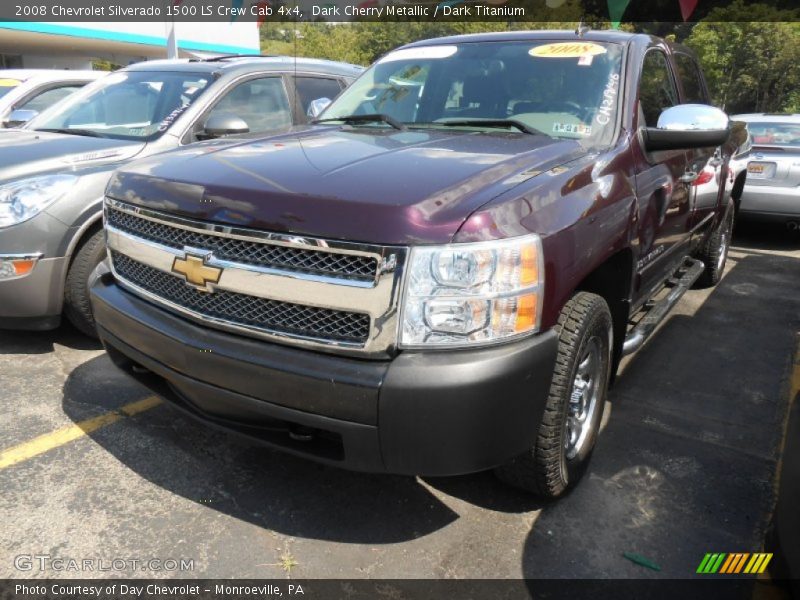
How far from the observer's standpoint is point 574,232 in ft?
7.63

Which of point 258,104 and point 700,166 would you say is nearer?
point 700,166

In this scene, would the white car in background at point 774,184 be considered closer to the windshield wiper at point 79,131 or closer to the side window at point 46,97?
the windshield wiper at point 79,131

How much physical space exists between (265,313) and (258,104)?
132 inches

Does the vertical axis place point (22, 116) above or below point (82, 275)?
above

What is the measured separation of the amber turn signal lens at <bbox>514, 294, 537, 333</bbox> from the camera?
2084 mm

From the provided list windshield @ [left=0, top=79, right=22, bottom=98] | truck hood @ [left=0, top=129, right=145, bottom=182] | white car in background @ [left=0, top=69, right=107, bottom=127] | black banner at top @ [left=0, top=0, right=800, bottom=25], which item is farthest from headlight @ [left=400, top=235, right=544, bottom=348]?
black banner at top @ [left=0, top=0, right=800, bottom=25]

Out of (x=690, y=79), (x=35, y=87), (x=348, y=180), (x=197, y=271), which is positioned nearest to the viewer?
(x=348, y=180)

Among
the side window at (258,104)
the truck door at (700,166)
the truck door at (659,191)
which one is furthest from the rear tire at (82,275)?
the truck door at (700,166)

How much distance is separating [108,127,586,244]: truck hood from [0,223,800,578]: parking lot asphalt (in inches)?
42.1

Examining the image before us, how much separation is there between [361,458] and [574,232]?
3.51 feet

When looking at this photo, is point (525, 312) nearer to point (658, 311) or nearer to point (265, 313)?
point (265, 313)

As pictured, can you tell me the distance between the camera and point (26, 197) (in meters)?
3.73

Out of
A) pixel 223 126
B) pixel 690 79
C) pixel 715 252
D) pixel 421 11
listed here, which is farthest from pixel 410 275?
pixel 421 11

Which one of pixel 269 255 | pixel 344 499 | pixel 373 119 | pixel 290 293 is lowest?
pixel 344 499
